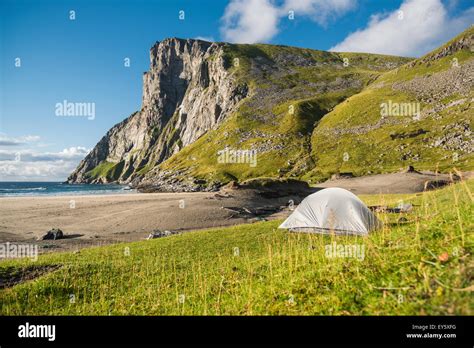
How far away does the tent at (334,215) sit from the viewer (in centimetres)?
2495

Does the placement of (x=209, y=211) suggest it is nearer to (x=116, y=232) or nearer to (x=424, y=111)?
(x=116, y=232)

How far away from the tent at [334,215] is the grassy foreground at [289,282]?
25.4ft

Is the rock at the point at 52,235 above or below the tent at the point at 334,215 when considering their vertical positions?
below

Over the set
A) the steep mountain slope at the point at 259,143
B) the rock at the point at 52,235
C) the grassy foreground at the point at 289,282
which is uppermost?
the steep mountain slope at the point at 259,143

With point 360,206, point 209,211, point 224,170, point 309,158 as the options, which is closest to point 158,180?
point 224,170

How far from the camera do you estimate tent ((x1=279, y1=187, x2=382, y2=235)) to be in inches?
982

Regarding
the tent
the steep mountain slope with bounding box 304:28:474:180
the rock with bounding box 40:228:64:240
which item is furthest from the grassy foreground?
the steep mountain slope with bounding box 304:28:474:180

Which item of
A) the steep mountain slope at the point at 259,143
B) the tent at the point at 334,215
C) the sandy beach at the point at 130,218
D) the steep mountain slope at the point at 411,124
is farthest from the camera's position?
the steep mountain slope at the point at 259,143

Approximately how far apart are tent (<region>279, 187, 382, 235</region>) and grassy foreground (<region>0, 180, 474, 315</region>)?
25.4 ft

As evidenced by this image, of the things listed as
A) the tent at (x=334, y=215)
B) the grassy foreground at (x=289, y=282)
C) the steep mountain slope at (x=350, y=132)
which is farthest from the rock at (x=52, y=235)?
the steep mountain slope at (x=350, y=132)

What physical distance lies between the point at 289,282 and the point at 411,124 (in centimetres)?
12682

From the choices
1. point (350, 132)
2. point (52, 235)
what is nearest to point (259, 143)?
point (350, 132)

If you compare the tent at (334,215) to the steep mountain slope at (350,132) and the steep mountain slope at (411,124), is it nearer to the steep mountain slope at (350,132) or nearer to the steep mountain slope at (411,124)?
the steep mountain slope at (411,124)

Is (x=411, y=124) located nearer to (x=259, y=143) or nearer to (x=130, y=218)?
(x=259, y=143)
